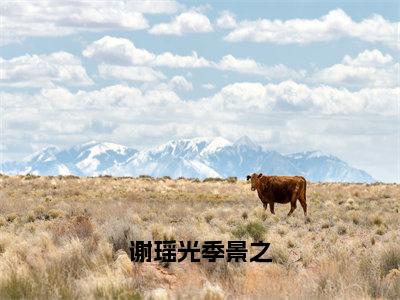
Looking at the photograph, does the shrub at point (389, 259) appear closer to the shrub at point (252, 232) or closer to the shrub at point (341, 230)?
the shrub at point (252, 232)

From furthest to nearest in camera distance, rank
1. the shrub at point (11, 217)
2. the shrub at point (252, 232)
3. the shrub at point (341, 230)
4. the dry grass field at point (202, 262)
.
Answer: the shrub at point (11, 217) < the shrub at point (341, 230) < the shrub at point (252, 232) < the dry grass field at point (202, 262)

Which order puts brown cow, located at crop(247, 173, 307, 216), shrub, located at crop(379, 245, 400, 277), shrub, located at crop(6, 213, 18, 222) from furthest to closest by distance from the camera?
brown cow, located at crop(247, 173, 307, 216) → shrub, located at crop(6, 213, 18, 222) → shrub, located at crop(379, 245, 400, 277)

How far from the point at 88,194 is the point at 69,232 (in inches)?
974

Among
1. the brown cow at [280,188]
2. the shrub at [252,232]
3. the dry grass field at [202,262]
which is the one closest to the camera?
the dry grass field at [202,262]

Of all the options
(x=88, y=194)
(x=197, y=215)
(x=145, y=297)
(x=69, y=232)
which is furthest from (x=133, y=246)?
(x=88, y=194)

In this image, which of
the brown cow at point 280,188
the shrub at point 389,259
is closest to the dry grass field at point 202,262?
the shrub at point 389,259

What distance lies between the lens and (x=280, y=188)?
2759cm

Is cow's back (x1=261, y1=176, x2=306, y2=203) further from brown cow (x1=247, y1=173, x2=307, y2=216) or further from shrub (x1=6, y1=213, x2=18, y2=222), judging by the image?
shrub (x1=6, y1=213, x2=18, y2=222)

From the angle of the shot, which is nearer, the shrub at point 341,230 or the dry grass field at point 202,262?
the dry grass field at point 202,262

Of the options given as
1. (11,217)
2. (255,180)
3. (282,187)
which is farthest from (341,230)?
(11,217)

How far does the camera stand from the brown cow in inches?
1082

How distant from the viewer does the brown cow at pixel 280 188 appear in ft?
90.2

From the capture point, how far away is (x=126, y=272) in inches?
536

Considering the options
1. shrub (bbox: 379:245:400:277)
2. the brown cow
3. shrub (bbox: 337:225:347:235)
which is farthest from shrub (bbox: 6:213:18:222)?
shrub (bbox: 379:245:400:277)
